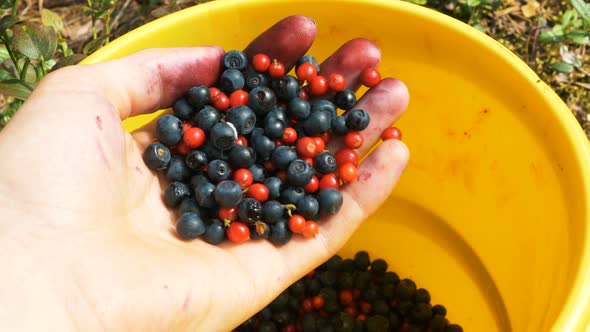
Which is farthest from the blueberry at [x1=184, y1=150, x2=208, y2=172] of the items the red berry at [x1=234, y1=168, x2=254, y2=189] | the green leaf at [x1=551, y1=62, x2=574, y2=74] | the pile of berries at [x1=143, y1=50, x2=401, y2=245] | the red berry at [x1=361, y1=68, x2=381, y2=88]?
the green leaf at [x1=551, y1=62, x2=574, y2=74]

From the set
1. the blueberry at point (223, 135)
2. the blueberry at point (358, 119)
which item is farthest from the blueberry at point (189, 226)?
the blueberry at point (358, 119)

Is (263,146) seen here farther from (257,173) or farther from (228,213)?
(228,213)

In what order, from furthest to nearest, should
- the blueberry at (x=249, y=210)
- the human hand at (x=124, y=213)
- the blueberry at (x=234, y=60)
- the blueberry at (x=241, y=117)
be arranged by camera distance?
the blueberry at (x=234, y=60), the blueberry at (x=241, y=117), the blueberry at (x=249, y=210), the human hand at (x=124, y=213)

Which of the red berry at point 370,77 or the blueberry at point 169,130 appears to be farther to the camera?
the red berry at point 370,77

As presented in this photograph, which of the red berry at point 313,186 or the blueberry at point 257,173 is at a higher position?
the red berry at point 313,186

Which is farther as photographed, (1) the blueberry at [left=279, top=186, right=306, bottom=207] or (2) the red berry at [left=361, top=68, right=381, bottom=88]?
(2) the red berry at [left=361, top=68, right=381, bottom=88]

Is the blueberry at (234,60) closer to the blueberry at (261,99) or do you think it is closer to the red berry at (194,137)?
the blueberry at (261,99)

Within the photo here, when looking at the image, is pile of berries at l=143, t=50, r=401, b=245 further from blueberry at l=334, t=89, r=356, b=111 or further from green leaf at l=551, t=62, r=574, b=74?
green leaf at l=551, t=62, r=574, b=74

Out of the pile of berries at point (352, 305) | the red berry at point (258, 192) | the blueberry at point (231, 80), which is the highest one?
the blueberry at point (231, 80)
